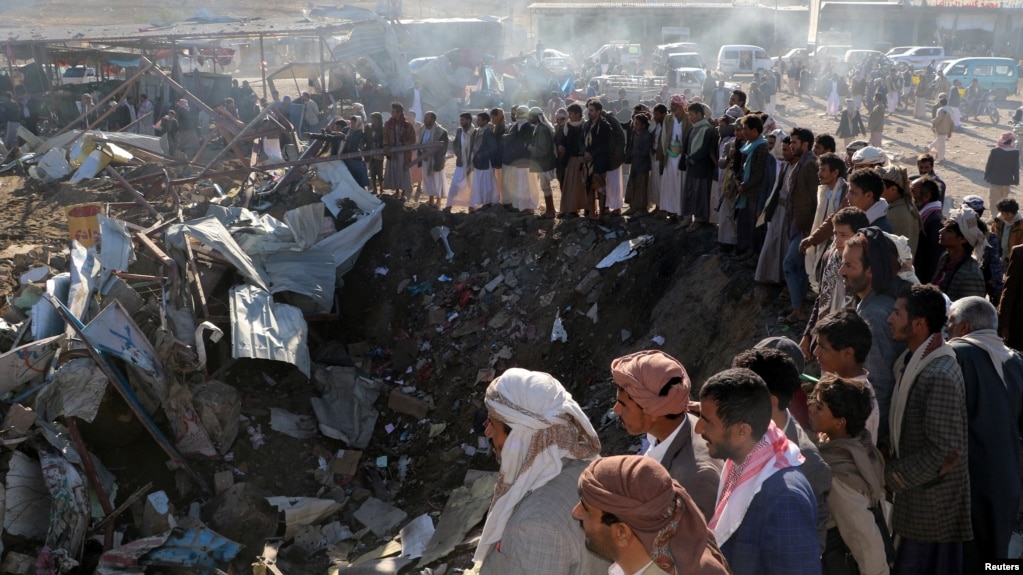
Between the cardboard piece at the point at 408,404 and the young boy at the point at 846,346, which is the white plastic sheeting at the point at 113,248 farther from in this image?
the young boy at the point at 846,346

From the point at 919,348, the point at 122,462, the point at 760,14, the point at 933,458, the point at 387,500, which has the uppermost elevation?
the point at 760,14

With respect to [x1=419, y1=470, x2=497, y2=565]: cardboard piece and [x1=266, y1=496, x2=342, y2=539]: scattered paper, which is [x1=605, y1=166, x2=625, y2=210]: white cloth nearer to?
[x1=419, y1=470, x2=497, y2=565]: cardboard piece

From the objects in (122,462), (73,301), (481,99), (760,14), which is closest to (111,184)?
(73,301)

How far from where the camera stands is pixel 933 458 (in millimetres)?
3105

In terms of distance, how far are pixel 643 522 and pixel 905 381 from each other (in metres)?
1.86

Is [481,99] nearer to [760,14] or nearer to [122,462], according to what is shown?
[122,462]

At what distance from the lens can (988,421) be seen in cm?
325

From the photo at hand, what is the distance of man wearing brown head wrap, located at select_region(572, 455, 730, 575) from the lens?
1946 mm

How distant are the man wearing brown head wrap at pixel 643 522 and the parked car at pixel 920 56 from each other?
29.9 meters

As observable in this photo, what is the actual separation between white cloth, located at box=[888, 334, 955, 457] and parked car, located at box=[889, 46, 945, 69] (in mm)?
28199

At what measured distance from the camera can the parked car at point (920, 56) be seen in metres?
28.0

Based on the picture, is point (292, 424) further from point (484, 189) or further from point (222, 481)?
point (484, 189)

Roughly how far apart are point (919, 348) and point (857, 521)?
0.95 metres

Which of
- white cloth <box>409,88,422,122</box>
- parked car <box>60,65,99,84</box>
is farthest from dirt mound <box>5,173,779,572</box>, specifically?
parked car <box>60,65,99,84</box>
